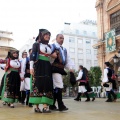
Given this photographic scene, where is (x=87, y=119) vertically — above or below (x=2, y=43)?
below

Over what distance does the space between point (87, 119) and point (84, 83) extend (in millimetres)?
7214

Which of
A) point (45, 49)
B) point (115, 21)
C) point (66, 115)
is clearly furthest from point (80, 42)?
point (66, 115)

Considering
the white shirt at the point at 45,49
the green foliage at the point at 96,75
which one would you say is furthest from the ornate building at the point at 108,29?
the white shirt at the point at 45,49

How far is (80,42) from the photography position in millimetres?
64875

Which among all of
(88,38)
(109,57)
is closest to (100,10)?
(109,57)

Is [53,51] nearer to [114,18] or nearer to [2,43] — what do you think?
[114,18]

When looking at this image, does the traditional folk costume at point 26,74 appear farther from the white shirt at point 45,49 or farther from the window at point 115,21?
the window at point 115,21

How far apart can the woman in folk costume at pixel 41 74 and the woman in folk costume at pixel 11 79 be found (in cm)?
189

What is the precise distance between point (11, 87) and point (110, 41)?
17701 mm

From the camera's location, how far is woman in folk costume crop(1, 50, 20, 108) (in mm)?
7133

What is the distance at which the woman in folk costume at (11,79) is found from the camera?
281 inches

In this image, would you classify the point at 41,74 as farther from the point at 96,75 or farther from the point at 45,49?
the point at 96,75

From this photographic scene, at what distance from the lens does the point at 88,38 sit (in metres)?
66.2

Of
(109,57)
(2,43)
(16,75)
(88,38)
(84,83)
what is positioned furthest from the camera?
(88,38)
